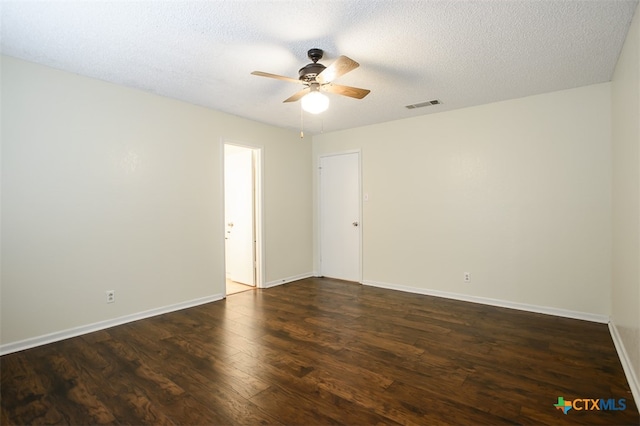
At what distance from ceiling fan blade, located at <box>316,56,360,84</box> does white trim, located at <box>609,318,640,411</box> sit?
272 centimetres

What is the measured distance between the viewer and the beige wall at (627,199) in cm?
206

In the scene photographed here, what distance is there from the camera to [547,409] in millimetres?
1911

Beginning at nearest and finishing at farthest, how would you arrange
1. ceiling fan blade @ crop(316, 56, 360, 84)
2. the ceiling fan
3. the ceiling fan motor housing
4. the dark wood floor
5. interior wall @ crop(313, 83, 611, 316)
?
the dark wood floor → ceiling fan blade @ crop(316, 56, 360, 84) → the ceiling fan → the ceiling fan motor housing → interior wall @ crop(313, 83, 611, 316)

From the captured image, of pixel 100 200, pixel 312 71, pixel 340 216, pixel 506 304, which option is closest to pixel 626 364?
pixel 506 304

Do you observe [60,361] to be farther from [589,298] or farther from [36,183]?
[589,298]

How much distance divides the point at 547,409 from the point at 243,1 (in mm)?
3046

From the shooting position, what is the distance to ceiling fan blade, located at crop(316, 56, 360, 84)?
223 cm

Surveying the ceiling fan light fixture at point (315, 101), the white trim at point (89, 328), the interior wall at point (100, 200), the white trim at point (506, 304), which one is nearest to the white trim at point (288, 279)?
the interior wall at point (100, 200)

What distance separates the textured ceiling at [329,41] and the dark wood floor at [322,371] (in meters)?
2.44

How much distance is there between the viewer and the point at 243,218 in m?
5.11

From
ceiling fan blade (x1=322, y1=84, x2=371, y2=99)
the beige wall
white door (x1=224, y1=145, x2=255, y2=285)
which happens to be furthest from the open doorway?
the beige wall

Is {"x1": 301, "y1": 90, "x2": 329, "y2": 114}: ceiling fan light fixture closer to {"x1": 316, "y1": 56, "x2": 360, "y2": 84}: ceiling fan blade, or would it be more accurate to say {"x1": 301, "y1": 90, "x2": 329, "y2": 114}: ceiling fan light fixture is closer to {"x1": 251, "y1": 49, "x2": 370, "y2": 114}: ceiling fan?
{"x1": 251, "y1": 49, "x2": 370, "y2": 114}: ceiling fan

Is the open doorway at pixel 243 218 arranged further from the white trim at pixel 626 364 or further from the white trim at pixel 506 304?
the white trim at pixel 626 364

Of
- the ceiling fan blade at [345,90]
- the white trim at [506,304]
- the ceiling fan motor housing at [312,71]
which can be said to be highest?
the ceiling fan motor housing at [312,71]
